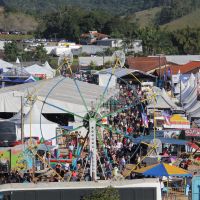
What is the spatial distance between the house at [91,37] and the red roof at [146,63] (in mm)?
30885

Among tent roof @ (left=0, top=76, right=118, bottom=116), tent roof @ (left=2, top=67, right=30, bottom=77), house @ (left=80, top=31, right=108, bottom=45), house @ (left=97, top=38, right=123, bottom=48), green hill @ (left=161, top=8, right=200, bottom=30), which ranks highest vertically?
green hill @ (left=161, top=8, right=200, bottom=30)

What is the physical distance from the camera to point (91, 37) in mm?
91625

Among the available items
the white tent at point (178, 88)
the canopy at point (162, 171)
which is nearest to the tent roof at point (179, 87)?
the white tent at point (178, 88)

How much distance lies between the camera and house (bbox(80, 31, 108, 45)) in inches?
3559

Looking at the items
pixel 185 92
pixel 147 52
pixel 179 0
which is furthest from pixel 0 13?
pixel 185 92

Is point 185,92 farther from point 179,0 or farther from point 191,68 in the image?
point 179,0

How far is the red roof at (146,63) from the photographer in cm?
5475

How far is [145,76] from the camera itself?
47906mm

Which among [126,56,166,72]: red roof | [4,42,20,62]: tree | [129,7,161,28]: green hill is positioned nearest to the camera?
[126,56,166,72]: red roof

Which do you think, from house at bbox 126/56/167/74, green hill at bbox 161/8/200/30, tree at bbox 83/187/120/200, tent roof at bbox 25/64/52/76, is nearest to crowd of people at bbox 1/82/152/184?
tree at bbox 83/187/120/200

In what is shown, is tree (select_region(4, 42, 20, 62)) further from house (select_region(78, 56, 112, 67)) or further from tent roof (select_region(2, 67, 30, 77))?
tent roof (select_region(2, 67, 30, 77))

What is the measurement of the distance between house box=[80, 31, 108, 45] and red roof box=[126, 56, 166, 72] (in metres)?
30.9

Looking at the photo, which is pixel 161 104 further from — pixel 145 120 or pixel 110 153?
pixel 110 153

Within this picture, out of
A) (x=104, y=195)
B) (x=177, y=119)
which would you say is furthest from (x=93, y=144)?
(x=177, y=119)
